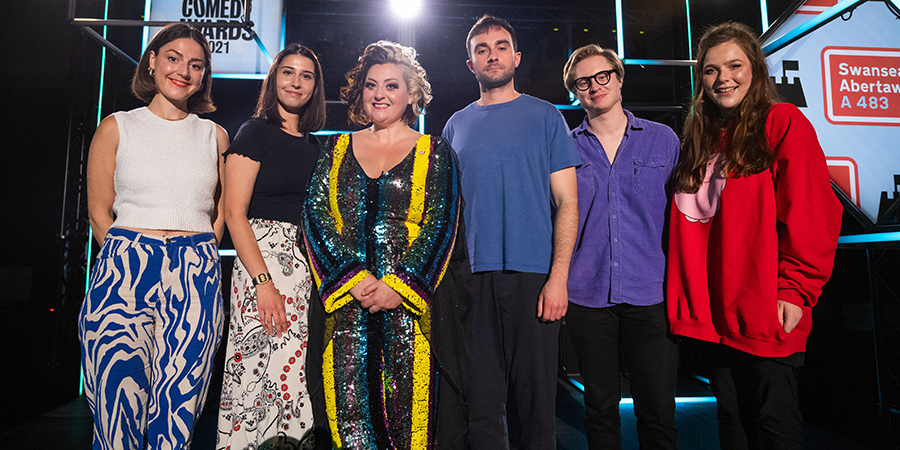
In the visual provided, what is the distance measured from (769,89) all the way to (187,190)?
1826mm

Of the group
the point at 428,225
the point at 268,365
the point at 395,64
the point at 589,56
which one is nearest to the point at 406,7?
the point at 589,56

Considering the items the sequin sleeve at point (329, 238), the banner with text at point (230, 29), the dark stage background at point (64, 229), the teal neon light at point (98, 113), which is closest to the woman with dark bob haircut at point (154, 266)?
the sequin sleeve at point (329, 238)

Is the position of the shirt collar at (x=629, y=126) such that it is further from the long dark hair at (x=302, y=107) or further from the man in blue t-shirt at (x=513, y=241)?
the long dark hair at (x=302, y=107)

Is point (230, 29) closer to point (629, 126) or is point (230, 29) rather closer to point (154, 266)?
point (154, 266)

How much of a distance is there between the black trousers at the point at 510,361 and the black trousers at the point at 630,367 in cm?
19

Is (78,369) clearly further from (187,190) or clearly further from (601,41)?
(601,41)

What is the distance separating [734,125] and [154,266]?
1812mm

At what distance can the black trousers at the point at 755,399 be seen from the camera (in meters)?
1.34

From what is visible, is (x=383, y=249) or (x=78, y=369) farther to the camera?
(x=78, y=369)

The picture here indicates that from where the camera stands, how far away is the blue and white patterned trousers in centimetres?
137

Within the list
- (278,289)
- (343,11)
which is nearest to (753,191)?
(278,289)

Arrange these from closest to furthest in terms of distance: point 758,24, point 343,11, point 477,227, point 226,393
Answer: point 226,393 → point 477,227 → point 758,24 → point 343,11

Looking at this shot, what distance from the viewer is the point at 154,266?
140 cm

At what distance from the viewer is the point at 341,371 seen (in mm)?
1353
